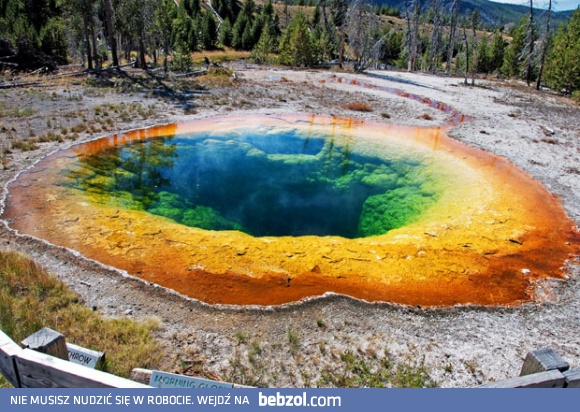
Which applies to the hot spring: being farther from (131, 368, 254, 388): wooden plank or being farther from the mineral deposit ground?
(131, 368, 254, 388): wooden plank

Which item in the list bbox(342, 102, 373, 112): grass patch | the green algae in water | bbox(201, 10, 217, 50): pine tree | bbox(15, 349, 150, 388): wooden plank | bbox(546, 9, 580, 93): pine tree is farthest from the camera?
bbox(201, 10, 217, 50): pine tree

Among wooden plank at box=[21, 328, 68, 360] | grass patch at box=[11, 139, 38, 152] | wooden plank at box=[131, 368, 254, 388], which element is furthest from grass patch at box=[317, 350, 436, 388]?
grass patch at box=[11, 139, 38, 152]

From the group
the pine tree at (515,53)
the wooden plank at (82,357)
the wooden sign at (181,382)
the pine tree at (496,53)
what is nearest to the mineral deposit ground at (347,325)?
the wooden plank at (82,357)

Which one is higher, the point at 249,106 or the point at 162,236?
the point at 249,106

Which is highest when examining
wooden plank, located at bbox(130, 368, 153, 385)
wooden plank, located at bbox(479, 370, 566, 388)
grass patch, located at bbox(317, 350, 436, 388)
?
wooden plank, located at bbox(479, 370, 566, 388)

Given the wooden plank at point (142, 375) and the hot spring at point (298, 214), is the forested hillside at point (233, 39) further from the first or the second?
the wooden plank at point (142, 375)

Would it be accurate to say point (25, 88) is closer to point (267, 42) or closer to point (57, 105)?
point (57, 105)

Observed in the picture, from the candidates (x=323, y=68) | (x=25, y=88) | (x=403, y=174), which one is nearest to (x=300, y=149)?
(x=403, y=174)
